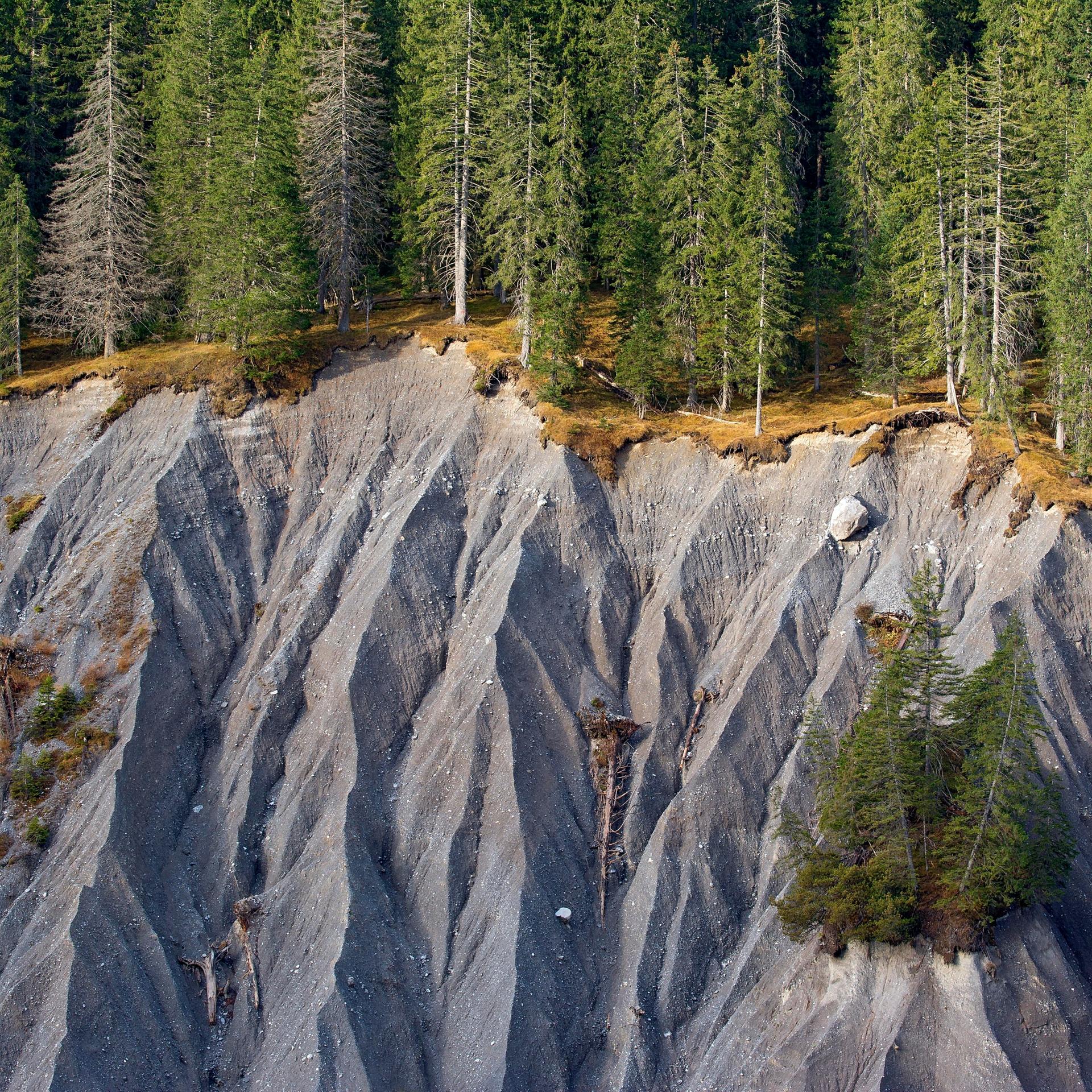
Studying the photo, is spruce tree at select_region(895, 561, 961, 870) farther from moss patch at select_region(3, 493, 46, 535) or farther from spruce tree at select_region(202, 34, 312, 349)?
moss patch at select_region(3, 493, 46, 535)

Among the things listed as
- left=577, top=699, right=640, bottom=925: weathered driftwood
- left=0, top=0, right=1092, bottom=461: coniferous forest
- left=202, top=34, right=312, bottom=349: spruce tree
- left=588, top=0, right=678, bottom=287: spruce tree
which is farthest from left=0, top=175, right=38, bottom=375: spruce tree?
left=577, top=699, right=640, bottom=925: weathered driftwood

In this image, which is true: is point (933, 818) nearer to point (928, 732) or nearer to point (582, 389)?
point (928, 732)

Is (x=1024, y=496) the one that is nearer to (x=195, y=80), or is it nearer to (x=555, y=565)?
(x=555, y=565)

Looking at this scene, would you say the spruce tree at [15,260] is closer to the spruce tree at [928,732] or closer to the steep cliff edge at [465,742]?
the steep cliff edge at [465,742]

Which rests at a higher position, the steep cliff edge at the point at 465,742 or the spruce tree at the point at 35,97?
the spruce tree at the point at 35,97

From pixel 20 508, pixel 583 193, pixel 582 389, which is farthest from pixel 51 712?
pixel 583 193

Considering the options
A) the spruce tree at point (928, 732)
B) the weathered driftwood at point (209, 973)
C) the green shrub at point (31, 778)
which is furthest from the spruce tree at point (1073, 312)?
the green shrub at point (31, 778)
